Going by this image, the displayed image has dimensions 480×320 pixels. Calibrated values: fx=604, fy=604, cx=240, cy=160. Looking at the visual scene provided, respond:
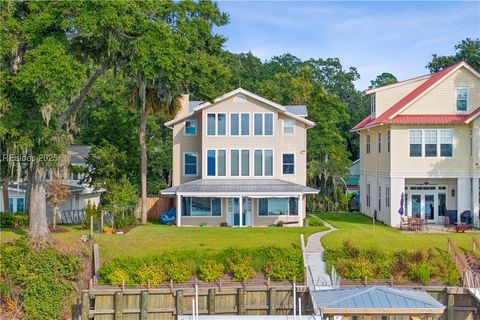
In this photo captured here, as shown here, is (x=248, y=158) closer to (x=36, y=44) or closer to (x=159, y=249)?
(x=159, y=249)

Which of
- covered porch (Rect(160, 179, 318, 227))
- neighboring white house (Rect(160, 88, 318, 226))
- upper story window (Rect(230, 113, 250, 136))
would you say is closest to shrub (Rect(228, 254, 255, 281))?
covered porch (Rect(160, 179, 318, 227))

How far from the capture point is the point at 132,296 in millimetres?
22391

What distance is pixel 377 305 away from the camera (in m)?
17.1

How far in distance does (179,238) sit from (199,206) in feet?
23.0

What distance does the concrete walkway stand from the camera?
22891 mm

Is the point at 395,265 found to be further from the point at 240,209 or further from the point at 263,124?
the point at 263,124

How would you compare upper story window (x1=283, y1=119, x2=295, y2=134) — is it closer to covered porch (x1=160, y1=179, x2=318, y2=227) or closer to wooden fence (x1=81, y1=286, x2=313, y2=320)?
covered porch (x1=160, y1=179, x2=318, y2=227)

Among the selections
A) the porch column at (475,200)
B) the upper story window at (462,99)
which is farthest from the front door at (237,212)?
the upper story window at (462,99)

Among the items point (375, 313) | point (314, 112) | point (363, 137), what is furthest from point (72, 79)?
point (314, 112)

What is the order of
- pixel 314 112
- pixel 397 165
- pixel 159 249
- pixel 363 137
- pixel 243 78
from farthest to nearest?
pixel 243 78, pixel 314 112, pixel 363 137, pixel 397 165, pixel 159 249

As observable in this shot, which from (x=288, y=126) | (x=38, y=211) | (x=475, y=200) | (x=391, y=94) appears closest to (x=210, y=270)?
(x=38, y=211)

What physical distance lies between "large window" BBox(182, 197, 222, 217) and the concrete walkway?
8210 mm

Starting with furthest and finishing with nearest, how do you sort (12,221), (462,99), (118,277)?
(462,99) < (12,221) < (118,277)

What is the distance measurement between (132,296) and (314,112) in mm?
33473
